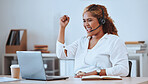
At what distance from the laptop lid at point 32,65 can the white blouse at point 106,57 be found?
1.58 ft

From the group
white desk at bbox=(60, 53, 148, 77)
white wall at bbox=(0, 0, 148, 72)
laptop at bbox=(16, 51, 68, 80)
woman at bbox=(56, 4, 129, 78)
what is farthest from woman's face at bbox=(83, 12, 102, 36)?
white wall at bbox=(0, 0, 148, 72)

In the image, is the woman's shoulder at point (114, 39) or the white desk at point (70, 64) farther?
the white desk at point (70, 64)

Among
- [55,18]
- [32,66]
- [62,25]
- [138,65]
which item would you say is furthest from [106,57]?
[55,18]

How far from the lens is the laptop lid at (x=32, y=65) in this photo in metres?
2.01

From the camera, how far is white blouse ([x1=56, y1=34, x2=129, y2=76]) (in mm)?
2270

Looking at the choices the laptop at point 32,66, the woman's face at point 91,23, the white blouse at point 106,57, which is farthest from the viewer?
the woman's face at point 91,23

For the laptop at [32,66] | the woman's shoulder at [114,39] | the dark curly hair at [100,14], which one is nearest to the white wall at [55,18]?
the dark curly hair at [100,14]

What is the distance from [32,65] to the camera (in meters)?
2.07

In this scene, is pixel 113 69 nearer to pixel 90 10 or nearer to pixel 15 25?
pixel 90 10

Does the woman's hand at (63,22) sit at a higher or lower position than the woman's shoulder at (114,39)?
higher

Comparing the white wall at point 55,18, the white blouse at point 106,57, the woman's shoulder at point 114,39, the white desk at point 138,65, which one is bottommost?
the white desk at point 138,65

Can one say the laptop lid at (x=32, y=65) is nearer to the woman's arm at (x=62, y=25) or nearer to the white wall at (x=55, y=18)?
the woman's arm at (x=62, y=25)

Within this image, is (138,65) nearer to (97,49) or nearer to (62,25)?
(97,49)

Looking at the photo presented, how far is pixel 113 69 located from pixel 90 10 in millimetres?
588
